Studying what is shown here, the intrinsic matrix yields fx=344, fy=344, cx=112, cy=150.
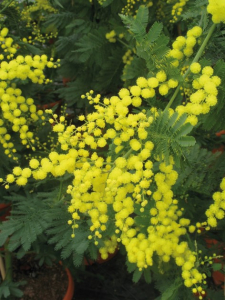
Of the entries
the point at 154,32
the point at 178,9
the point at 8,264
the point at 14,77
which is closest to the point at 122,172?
the point at 154,32

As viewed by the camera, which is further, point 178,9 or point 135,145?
point 178,9

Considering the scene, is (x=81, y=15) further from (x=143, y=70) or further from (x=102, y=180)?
(x=102, y=180)

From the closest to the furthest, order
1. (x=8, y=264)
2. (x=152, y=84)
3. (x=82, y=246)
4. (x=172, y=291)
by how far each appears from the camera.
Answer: (x=152, y=84) → (x=172, y=291) → (x=82, y=246) → (x=8, y=264)

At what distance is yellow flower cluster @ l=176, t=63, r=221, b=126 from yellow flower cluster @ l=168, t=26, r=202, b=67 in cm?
17

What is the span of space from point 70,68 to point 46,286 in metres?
1.66

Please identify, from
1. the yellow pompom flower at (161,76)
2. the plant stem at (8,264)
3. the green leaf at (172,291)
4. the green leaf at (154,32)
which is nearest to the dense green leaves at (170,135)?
the yellow pompom flower at (161,76)

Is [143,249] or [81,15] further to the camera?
[81,15]

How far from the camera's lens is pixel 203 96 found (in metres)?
1.05

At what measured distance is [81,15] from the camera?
2404 mm

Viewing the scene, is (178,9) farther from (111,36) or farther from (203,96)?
(203,96)

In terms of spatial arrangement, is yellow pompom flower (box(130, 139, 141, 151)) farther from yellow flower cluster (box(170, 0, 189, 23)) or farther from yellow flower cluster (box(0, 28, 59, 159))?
yellow flower cluster (box(170, 0, 189, 23))

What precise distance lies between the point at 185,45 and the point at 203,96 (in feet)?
1.06

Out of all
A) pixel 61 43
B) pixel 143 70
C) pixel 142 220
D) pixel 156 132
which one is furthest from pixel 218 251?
pixel 61 43

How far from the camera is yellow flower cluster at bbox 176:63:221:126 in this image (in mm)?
1035
